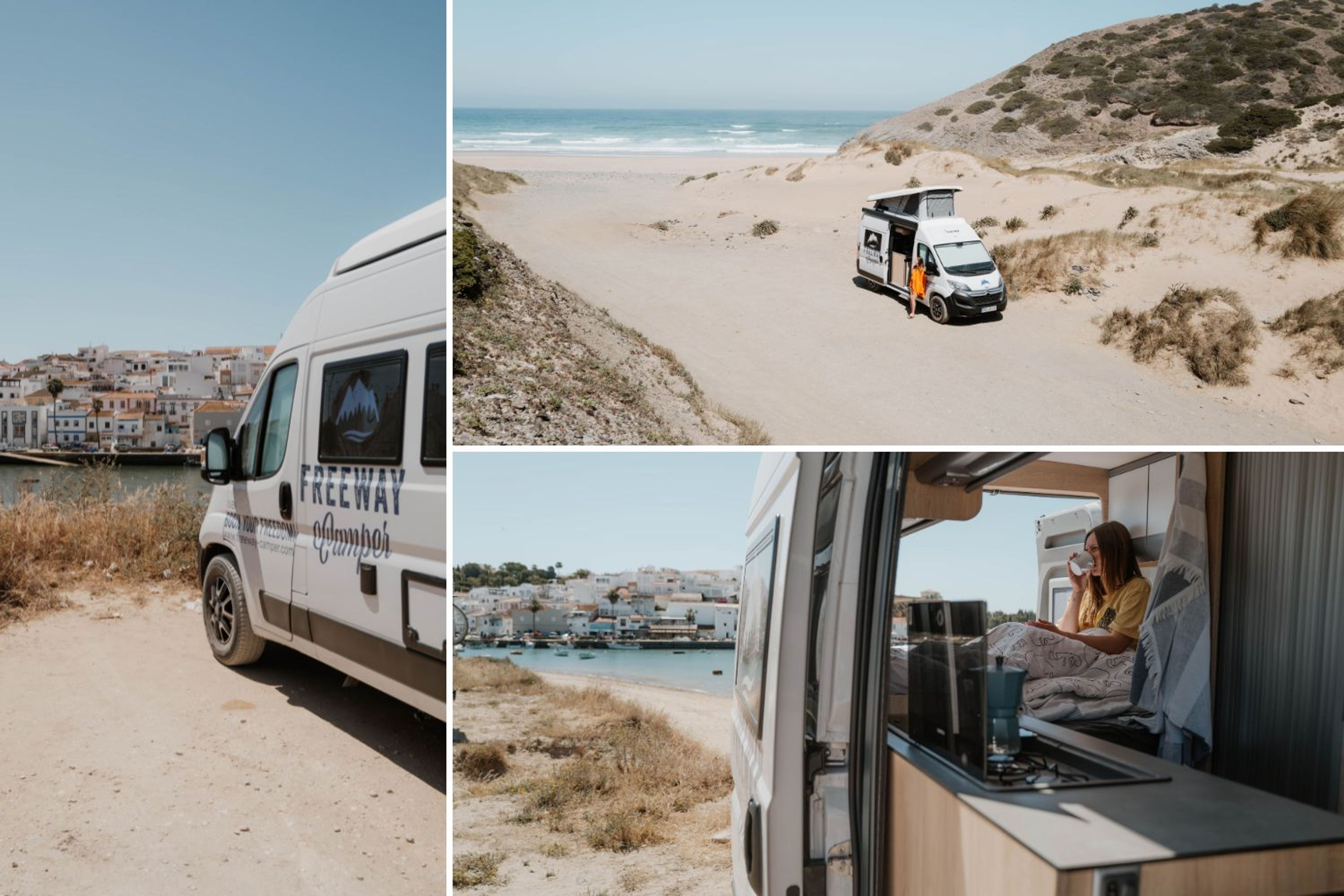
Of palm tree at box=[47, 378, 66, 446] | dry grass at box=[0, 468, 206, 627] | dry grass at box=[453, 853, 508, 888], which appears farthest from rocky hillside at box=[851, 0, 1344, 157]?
palm tree at box=[47, 378, 66, 446]

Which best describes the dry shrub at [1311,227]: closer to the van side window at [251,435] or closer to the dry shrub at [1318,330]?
the dry shrub at [1318,330]

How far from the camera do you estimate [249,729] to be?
15.4 ft

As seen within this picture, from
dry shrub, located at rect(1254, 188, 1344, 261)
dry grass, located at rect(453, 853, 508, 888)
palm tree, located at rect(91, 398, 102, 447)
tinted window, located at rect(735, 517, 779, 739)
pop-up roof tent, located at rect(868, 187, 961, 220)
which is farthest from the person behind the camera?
palm tree, located at rect(91, 398, 102, 447)

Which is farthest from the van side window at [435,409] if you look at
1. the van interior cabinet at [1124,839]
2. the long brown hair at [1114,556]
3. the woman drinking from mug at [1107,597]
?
the long brown hair at [1114,556]

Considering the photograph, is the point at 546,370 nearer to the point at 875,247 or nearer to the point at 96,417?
the point at 875,247

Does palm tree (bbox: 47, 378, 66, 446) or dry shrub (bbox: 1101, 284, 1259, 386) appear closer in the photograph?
dry shrub (bbox: 1101, 284, 1259, 386)

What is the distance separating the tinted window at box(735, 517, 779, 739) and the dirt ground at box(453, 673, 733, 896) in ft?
9.94

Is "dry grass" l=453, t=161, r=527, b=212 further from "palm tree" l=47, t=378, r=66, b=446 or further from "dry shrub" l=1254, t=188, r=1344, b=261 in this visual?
"palm tree" l=47, t=378, r=66, b=446

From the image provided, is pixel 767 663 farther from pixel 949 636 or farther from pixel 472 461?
pixel 472 461

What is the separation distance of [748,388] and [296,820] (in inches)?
167

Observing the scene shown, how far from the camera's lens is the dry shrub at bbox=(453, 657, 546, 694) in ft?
44.5

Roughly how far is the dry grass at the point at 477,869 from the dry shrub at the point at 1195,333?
21.6 feet

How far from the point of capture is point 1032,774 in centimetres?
204

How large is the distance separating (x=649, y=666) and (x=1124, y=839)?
51.4 feet
